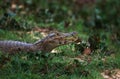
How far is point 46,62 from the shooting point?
7488 mm

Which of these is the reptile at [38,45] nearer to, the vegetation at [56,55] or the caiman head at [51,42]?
the caiman head at [51,42]

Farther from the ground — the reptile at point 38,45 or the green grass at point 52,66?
the reptile at point 38,45

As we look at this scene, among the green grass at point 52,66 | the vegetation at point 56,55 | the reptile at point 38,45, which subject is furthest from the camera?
the reptile at point 38,45

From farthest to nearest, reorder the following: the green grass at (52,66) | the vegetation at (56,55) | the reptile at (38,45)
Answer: the reptile at (38,45)
the vegetation at (56,55)
the green grass at (52,66)

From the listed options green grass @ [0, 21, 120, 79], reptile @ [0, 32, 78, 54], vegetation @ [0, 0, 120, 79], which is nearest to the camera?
green grass @ [0, 21, 120, 79]

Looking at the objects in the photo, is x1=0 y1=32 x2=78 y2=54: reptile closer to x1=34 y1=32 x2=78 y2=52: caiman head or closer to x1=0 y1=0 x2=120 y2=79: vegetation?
x1=34 y1=32 x2=78 y2=52: caiman head

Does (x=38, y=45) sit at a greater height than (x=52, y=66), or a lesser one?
greater

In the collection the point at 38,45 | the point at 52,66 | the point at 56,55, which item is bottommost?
the point at 52,66

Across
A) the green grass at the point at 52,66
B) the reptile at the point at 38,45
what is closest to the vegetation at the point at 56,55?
the green grass at the point at 52,66

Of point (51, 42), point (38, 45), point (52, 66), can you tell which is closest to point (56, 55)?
point (51, 42)

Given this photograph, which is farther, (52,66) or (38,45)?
(38,45)

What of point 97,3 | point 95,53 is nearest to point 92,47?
point 95,53

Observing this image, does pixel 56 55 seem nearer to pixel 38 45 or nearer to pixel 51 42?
pixel 51 42

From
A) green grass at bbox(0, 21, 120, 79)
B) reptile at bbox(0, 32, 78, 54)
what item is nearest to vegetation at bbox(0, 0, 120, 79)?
green grass at bbox(0, 21, 120, 79)
